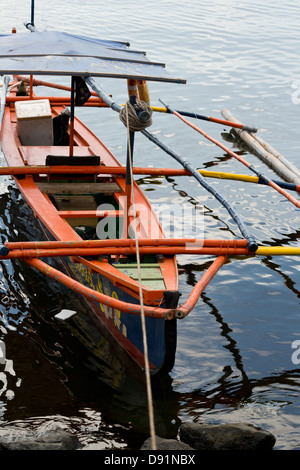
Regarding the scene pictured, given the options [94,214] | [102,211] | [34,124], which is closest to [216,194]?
[102,211]

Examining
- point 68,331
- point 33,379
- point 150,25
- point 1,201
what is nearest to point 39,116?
point 1,201

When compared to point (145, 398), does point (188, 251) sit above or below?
above

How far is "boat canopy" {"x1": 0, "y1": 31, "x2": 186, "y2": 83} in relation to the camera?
7.87 metres

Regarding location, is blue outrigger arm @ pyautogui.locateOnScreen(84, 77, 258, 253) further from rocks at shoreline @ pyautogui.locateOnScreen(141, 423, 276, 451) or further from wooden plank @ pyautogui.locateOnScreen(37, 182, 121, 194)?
rocks at shoreline @ pyautogui.locateOnScreen(141, 423, 276, 451)

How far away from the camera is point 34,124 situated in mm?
11195

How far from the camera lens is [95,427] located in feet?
21.3

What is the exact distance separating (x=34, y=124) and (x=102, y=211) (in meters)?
3.10

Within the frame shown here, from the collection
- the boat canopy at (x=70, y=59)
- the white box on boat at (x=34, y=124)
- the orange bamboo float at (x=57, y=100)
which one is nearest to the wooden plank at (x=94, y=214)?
the boat canopy at (x=70, y=59)

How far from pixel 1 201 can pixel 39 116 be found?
1715 millimetres

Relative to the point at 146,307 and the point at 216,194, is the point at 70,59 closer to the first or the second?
the point at 216,194

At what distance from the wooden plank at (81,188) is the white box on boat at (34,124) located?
203 cm

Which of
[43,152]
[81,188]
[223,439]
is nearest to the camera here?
[223,439]

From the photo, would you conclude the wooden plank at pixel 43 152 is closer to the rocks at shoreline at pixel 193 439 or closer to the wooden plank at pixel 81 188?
→ the wooden plank at pixel 81 188

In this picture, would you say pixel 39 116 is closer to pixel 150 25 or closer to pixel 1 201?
pixel 1 201
